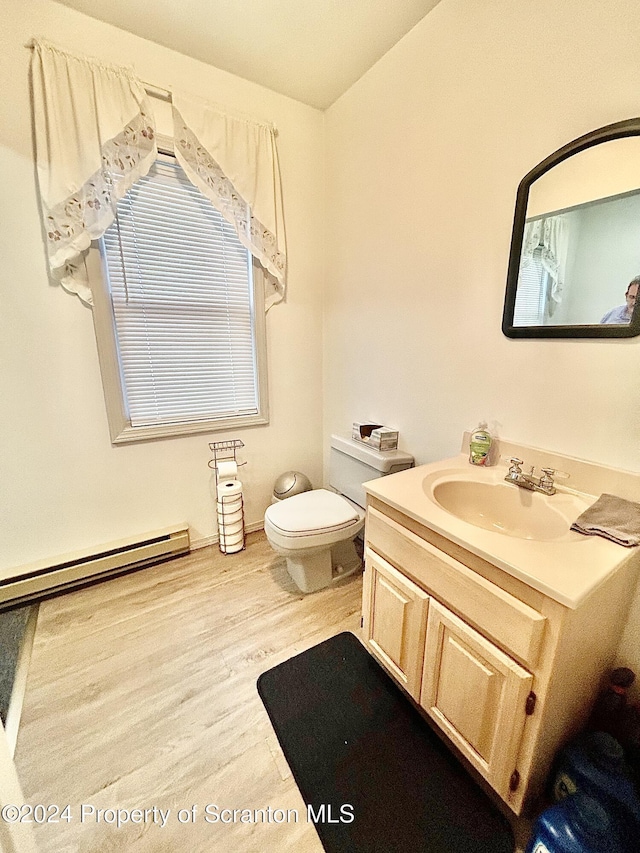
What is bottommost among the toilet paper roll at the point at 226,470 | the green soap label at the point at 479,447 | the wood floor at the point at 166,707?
the wood floor at the point at 166,707

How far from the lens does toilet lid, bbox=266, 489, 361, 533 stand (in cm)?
162

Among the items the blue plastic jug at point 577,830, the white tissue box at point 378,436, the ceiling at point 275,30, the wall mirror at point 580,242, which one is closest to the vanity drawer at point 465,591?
the blue plastic jug at point 577,830

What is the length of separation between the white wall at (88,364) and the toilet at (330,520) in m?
0.56

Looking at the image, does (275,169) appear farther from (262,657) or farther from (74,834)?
(74,834)

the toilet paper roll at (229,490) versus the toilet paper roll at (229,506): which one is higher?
the toilet paper roll at (229,490)

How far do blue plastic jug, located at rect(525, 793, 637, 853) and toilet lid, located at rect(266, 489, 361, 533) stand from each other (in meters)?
1.07

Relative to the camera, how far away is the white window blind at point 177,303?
1688 mm

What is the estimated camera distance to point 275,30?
147cm

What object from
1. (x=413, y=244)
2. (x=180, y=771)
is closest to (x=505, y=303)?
(x=413, y=244)

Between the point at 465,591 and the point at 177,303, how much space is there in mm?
1862

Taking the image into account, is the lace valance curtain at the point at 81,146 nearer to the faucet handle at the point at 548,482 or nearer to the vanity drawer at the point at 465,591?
the vanity drawer at the point at 465,591

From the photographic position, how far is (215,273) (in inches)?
75.5

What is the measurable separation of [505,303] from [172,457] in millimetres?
1816

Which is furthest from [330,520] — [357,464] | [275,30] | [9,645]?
[275,30]
